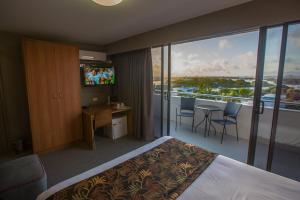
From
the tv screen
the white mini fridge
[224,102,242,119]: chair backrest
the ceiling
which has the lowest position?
the white mini fridge

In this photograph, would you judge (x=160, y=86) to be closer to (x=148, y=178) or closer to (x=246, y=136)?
(x=148, y=178)

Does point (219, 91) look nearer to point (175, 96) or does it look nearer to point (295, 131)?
point (175, 96)

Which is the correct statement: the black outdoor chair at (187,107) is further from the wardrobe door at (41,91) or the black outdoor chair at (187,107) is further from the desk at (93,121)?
the wardrobe door at (41,91)

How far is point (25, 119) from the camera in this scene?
3.13m

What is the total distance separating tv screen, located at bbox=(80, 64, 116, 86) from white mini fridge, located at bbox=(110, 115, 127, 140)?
3.38 feet

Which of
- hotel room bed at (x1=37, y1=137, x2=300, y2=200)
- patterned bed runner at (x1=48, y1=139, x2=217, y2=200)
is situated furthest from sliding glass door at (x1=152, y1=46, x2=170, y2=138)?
hotel room bed at (x1=37, y1=137, x2=300, y2=200)

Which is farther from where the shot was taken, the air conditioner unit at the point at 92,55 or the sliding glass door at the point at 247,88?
the air conditioner unit at the point at 92,55

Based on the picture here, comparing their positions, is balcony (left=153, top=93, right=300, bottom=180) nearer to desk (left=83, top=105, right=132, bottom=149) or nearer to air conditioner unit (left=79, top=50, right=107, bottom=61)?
desk (left=83, top=105, right=132, bottom=149)

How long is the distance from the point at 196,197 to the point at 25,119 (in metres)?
3.61

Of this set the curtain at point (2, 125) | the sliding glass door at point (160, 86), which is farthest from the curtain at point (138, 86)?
the curtain at point (2, 125)

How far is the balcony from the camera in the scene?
1.94 meters

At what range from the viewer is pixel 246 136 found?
3.50 m

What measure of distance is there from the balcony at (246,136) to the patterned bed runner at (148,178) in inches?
43.2

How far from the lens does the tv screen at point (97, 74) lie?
354 centimetres
